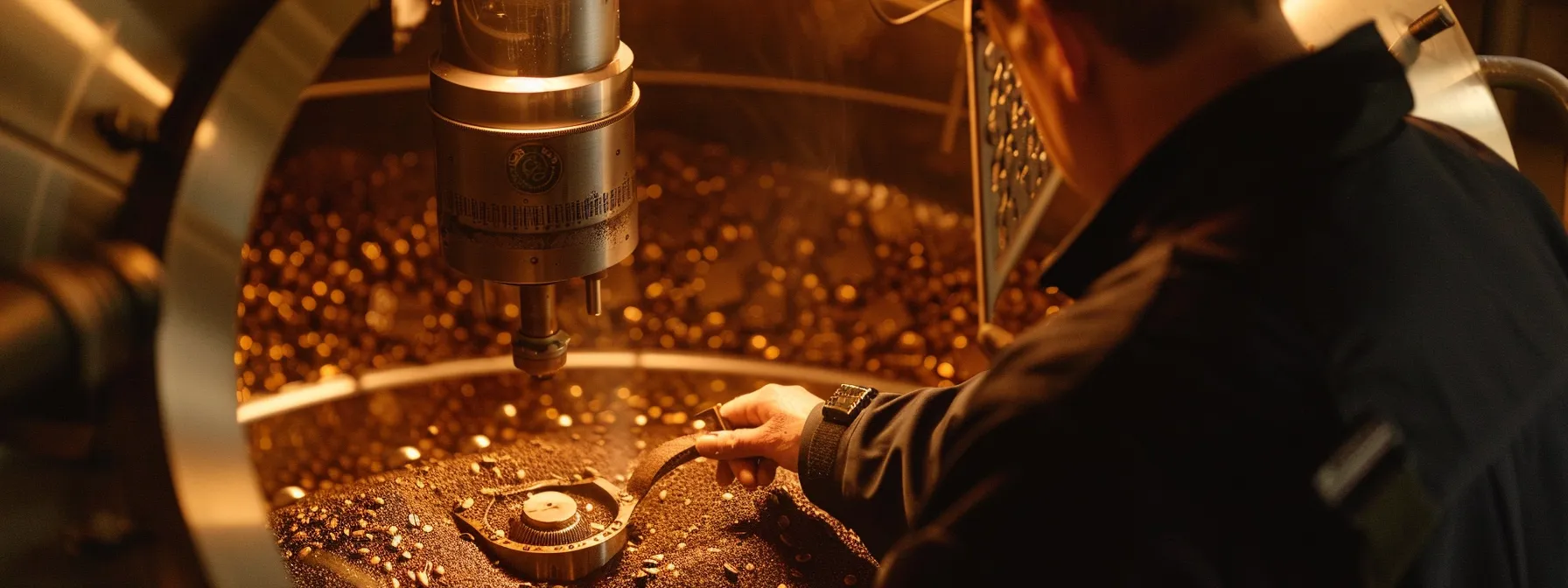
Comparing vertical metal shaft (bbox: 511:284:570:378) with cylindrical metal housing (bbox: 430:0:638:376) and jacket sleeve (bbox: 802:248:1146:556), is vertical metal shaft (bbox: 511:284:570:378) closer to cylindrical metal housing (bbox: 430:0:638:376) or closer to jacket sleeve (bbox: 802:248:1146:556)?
cylindrical metal housing (bbox: 430:0:638:376)

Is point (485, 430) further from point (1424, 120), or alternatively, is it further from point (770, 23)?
point (1424, 120)

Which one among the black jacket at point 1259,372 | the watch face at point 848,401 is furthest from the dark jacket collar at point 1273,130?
the watch face at point 848,401

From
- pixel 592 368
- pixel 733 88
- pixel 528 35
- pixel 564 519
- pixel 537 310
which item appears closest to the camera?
pixel 528 35

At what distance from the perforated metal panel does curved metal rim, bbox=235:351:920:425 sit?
32 cm

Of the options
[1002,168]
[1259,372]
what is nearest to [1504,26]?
[1002,168]

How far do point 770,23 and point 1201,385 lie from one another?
1.10 m

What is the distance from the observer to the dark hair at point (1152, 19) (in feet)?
2.11

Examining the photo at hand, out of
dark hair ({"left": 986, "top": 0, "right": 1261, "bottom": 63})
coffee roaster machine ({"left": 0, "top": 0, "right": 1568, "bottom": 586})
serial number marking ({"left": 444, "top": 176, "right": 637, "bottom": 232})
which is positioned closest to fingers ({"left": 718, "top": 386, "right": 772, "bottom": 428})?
coffee roaster machine ({"left": 0, "top": 0, "right": 1568, "bottom": 586})

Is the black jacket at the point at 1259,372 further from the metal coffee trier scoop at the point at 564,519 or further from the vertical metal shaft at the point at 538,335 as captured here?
the metal coffee trier scoop at the point at 564,519

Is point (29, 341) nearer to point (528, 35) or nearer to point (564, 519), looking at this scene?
point (528, 35)

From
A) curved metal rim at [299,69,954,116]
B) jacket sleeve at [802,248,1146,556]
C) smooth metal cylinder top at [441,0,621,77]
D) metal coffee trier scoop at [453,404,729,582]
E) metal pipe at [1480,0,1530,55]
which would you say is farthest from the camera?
curved metal rim at [299,69,954,116]

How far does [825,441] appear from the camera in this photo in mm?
973

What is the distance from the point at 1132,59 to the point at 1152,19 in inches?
0.9

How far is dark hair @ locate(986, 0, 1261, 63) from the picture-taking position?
644 mm
